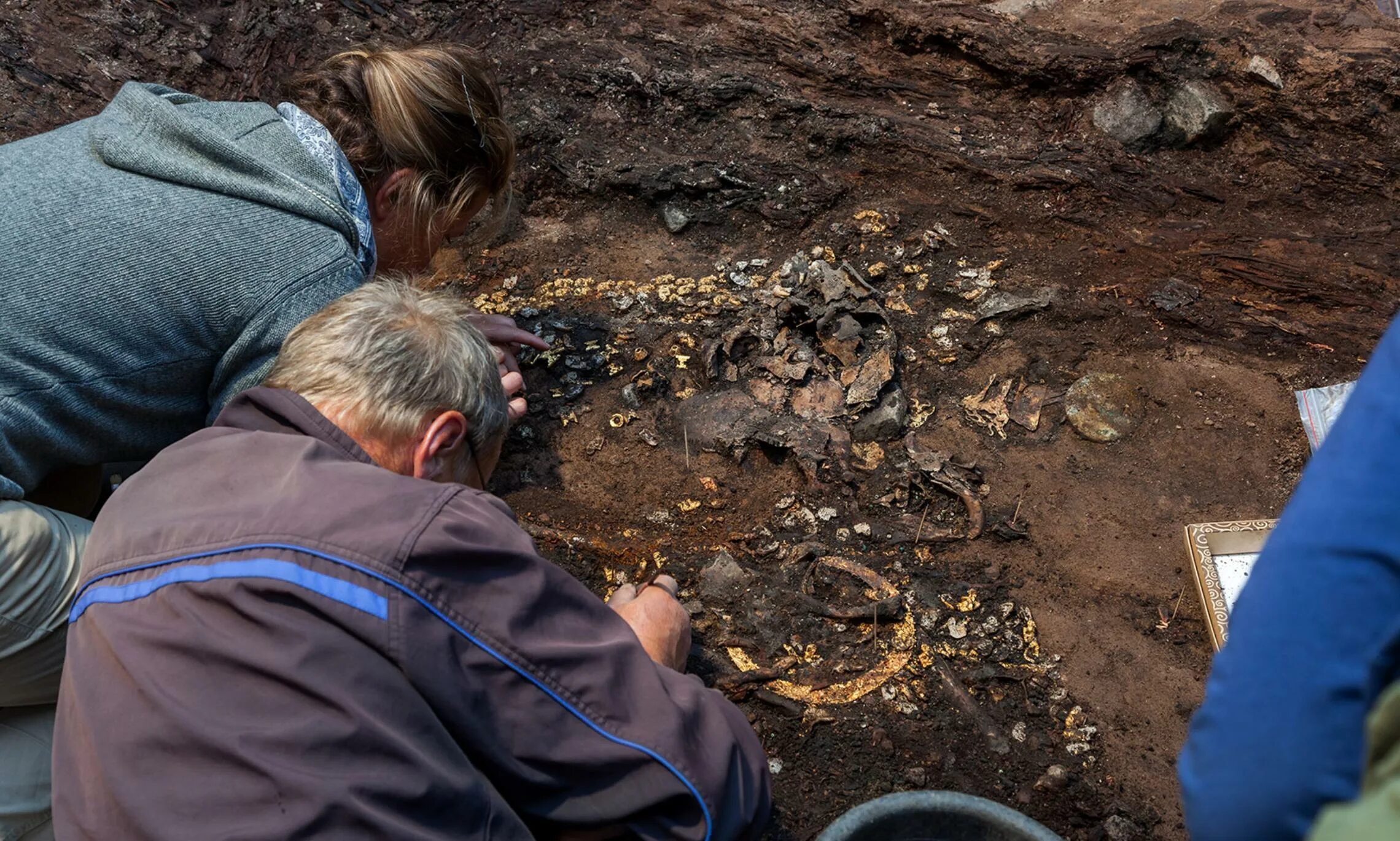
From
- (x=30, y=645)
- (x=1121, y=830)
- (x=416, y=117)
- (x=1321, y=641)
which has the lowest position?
(x=1121, y=830)

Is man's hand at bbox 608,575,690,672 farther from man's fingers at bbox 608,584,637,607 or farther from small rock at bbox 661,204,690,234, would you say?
small rock at bbox 661,204,690,234

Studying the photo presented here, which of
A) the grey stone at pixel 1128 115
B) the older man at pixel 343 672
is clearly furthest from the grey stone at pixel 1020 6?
the older man at pixel 343 672

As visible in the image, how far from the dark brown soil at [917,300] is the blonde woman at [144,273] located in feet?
4.74

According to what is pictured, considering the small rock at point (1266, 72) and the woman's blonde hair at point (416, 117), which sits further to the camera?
the small rock at point (1266, 72)

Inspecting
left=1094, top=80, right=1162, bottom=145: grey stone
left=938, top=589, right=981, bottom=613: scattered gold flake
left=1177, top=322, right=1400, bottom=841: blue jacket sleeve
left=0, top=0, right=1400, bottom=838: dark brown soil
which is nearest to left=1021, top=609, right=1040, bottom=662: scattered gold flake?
left=0, top=0, right=1400, bottom=838: dark brown soil

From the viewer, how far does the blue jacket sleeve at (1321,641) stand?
3.04 feet

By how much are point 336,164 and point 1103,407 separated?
10.1 feet

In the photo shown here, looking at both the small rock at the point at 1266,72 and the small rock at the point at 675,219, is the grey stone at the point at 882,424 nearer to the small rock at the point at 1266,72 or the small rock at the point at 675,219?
the small rock at the point at 675,219

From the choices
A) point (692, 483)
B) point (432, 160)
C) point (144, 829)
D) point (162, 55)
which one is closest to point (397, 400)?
point (144, 829)

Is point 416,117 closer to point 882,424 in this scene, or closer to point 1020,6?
point 882,424

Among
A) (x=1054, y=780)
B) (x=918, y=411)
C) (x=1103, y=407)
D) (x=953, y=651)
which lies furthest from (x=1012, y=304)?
(x=1054, y=780)

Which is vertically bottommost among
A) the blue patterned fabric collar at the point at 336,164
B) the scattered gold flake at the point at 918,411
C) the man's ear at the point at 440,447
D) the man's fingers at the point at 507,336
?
the scattered gold flake at the point at 918,411

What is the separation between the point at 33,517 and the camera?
7.43 ft

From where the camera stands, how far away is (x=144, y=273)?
2.20 metres
